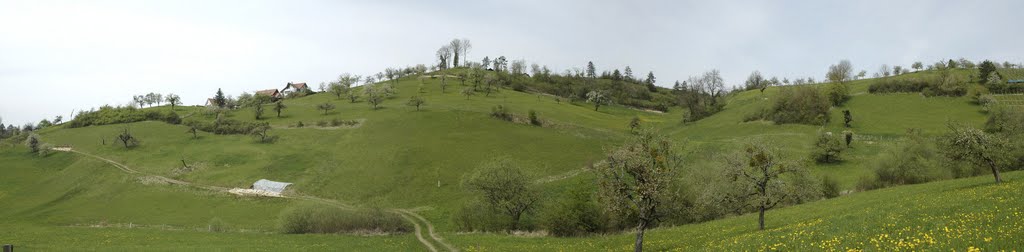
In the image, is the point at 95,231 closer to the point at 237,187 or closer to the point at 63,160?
the point at 237,187

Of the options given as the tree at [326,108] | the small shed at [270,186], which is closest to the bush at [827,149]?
the small shed at [270,186]

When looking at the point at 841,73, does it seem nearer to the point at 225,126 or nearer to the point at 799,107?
the point at 799,107

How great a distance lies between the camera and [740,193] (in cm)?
3631

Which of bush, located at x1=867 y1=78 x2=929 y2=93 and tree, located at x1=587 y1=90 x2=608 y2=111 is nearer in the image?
bush, located at x1=867 y1=78 x2=929 y2=93

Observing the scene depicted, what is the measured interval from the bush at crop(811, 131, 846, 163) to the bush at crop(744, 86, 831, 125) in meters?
31.3

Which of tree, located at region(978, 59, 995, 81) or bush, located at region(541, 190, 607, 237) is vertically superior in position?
tree, located at region(978, 59, 995, 81)

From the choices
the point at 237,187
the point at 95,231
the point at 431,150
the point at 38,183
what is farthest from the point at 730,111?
the point at 38,183

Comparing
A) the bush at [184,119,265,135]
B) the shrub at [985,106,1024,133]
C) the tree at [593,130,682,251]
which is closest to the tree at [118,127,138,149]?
the bush at [184,119,265,135]

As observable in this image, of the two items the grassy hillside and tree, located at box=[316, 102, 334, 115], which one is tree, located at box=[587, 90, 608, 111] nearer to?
the grassy hillside

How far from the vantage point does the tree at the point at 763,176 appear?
1377 inches

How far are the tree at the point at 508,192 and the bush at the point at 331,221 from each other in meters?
11.8

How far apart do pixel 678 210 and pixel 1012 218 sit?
33.5m

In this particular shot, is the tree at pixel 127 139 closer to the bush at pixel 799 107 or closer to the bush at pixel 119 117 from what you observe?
the bush at pixel 119 117

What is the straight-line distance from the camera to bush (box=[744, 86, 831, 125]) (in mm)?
110000
